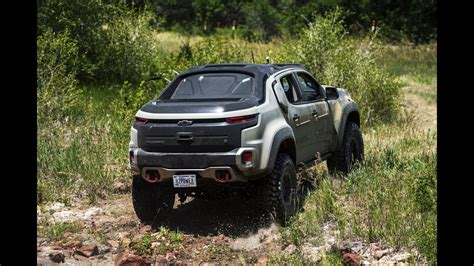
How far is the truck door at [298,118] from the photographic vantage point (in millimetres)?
8352

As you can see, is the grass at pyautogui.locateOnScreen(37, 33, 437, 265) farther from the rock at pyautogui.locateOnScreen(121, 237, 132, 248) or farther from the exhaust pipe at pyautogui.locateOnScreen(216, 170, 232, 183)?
the exhaust pipe at pyautogui.locateOnScreen(216, 170, 232, 183)

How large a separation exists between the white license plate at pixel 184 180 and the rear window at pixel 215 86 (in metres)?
1.08

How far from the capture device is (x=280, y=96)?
320 inches

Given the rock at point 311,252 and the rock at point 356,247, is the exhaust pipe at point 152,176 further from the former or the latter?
the rock at point 356,247

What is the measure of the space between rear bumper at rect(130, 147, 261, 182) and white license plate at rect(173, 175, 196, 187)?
55 millimetres

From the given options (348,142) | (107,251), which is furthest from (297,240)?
(348,142)

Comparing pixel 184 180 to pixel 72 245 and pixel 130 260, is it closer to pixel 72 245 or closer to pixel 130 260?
pixel 130 260

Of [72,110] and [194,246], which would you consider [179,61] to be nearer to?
[72,110]

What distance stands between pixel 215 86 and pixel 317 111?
1623 mm

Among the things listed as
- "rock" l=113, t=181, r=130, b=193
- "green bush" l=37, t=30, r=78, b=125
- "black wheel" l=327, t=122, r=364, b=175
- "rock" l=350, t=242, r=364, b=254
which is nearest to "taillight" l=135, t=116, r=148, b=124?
"rock" l=113, t=181, r=130, b=193

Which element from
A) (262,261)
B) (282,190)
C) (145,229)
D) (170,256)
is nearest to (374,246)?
(262,261)
